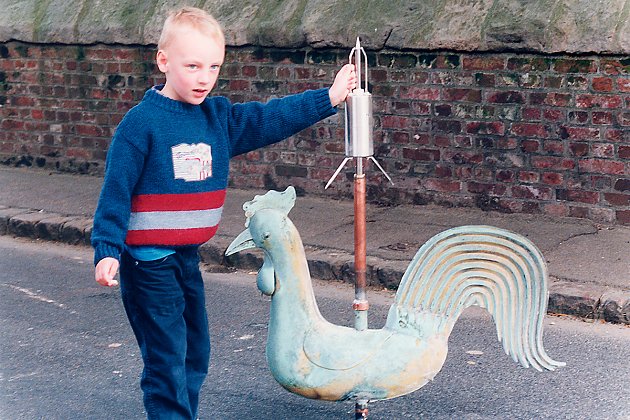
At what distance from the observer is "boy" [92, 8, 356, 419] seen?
353 centimetres

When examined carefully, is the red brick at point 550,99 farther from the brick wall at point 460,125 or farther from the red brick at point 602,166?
the red brick at point 602,166

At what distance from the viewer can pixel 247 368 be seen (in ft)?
16.1

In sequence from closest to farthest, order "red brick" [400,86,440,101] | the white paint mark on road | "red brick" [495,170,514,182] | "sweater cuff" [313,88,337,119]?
"sweater cuff" [313,88,337,119]
the white paint mark on road
"red brick" [495,170,514,182]
"red brick" [400,86,440,101]

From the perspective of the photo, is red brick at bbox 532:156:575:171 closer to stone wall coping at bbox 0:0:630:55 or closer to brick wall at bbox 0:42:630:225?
brick wall at bbox 0:42:630:225

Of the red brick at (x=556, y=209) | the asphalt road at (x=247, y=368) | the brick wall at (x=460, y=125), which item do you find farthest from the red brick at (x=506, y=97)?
the asphalt road at (x=247, y=368)

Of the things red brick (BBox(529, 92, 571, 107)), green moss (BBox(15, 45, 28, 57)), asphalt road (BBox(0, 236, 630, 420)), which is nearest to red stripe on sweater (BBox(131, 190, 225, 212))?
asphalt road (BBox(0, 236, 630, 420))

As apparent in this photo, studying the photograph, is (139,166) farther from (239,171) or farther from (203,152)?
(239,171)

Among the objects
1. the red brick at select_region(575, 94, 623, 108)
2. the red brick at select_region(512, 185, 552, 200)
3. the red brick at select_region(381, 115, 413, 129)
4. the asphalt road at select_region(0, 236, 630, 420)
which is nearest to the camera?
the asphalt road at select_region(0, 236, 630, 420)

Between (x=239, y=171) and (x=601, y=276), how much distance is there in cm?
344

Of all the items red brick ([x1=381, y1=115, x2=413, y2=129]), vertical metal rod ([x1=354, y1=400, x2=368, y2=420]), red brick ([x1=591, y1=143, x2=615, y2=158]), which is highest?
red brick ([x1=381, y1=115, x2=413, y2=129])

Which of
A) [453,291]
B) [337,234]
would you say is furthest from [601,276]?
[453,291]

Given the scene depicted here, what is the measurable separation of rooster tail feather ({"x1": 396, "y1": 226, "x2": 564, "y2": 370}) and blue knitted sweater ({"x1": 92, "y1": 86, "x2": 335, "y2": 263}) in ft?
2.32

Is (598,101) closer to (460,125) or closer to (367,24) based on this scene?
(460,125)

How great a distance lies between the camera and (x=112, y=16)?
8945 millimetres
